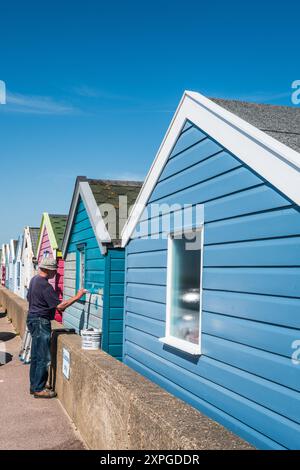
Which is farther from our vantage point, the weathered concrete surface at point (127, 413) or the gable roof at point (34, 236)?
the gable roof at point (34, 236)

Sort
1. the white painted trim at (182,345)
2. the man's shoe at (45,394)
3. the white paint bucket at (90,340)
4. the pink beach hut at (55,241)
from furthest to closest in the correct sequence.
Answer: the pink beach hut at (55,241) → the man's shoe at (45,394) → the white paint bucket at (90,340) → the white painted trim at (182,345)

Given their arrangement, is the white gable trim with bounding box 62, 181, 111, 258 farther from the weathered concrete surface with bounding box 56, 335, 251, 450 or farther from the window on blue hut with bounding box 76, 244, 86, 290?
the weathered concrete surface with bounding box 56, 335, 251, 450

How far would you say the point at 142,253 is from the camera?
7.20m

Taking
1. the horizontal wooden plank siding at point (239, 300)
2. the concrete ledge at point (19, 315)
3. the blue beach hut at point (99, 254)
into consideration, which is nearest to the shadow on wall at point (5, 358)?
the concrete ledge at point (19, 315)

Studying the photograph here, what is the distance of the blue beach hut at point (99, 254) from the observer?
28.5 ft

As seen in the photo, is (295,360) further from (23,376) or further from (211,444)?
(23,376)

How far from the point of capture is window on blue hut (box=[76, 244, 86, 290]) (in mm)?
10547

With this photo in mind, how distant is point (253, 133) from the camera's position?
423 cm

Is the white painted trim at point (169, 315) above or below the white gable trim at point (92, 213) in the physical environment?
below

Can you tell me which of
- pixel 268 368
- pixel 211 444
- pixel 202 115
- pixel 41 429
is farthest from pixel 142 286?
pixel 211 444

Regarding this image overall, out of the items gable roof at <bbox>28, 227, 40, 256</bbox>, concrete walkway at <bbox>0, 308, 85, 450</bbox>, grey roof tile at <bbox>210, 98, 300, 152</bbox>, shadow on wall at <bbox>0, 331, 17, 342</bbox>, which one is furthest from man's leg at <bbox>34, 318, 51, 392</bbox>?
gable roof at <bbox>28, 227, 40, 256</bbox>

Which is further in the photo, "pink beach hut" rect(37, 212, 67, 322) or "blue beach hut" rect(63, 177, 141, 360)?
"pink beach hut" rect(37, 212, 67, 322)

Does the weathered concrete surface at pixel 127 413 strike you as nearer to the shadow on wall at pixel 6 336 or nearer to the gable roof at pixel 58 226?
the gable roof at pixel 58 226

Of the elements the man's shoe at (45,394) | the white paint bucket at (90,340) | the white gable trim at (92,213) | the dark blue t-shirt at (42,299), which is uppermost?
the white gable trim at (92,213)
